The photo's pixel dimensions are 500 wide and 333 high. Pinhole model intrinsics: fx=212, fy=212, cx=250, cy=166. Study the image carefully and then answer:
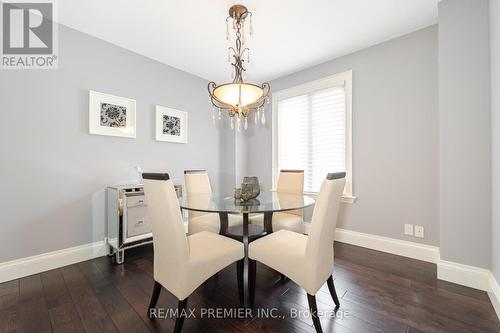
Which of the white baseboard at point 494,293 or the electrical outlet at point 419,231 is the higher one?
the electrical outlet at point 419,231

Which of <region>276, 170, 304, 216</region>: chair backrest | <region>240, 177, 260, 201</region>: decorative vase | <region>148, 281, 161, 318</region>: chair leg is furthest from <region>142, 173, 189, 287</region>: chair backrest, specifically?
<region>276, 170, 304, 216</region>: chair backrest

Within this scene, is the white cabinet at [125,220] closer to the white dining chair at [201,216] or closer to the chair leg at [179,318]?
the white dining chair at [201,216]

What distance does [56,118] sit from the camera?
2.24 meters

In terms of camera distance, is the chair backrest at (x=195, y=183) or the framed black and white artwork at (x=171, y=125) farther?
the framed black and white artwork at (x=171, y=125)

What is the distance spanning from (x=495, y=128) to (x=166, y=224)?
8.20ft

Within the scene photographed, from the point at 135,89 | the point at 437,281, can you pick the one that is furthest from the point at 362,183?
the point at 135,89

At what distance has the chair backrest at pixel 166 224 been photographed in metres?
1.26

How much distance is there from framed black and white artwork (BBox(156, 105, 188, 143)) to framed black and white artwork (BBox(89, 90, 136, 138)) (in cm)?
34

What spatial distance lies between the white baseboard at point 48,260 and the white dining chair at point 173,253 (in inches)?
57.5

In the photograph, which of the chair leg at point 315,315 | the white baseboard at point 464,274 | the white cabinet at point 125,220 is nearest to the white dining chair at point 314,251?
the chair leg at point 315,315

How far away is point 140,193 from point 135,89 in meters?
1.42

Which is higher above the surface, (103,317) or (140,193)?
(140,193)

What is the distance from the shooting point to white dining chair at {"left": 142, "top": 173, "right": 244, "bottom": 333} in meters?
1.27

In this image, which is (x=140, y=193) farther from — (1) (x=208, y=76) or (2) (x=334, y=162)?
(2) (x=334, y=162)
